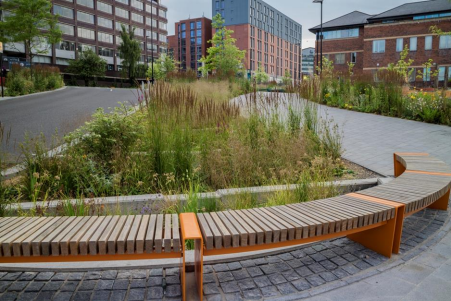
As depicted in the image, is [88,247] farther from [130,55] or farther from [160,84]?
[130,55]

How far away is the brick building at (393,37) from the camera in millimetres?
38219

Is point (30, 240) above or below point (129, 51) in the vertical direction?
below

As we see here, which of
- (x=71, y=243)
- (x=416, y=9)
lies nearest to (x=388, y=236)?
(x=71, y=243)

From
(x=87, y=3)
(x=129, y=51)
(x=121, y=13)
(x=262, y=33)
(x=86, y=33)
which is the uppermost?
(x=121, y=13)

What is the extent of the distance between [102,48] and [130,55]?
8.56m

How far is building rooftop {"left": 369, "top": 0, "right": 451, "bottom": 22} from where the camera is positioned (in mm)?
39125

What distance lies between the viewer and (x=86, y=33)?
61719mm

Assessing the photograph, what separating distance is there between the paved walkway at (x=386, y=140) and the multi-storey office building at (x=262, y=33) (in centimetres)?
6300

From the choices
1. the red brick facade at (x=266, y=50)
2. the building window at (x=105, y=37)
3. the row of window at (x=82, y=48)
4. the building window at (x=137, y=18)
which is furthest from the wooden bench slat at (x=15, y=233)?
the building window at (x=137, y=18)

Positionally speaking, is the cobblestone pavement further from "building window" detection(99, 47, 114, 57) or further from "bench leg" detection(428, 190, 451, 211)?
"building window" detection(99, 47, 114, 57)

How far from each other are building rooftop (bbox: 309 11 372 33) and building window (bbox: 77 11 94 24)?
124 ft

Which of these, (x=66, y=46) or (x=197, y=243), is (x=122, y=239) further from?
(x=66, y=46)

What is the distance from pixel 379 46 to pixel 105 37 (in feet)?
153

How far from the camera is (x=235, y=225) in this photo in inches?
109
